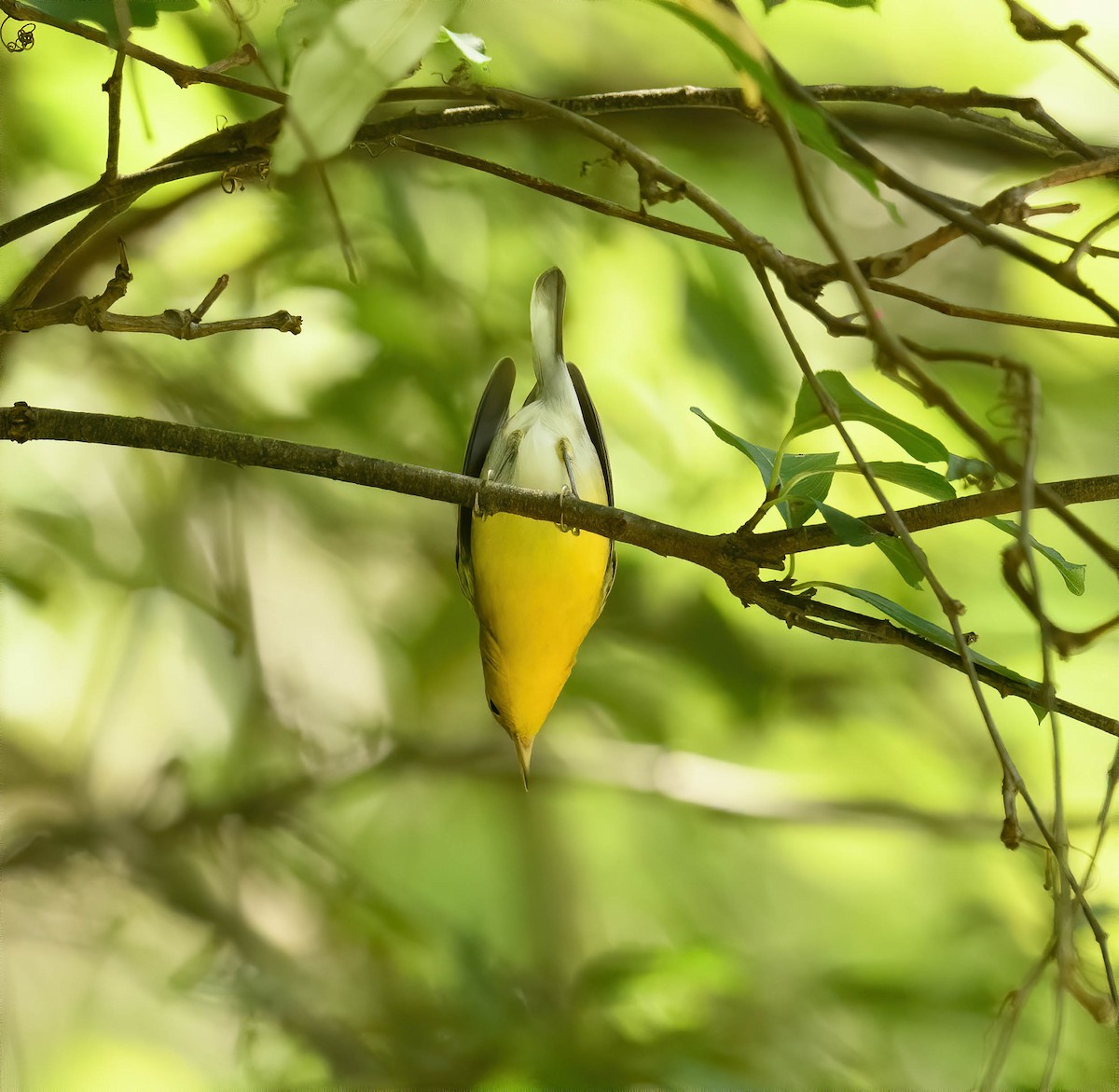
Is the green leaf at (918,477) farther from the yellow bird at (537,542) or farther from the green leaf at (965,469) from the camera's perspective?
the yellow bird at (537,542)

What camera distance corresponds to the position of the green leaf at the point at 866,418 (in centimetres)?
43

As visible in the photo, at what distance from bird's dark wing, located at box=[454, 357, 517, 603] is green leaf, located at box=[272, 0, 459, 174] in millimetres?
582

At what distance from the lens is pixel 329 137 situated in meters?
0.22

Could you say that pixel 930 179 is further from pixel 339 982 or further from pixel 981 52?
pixel 339 982

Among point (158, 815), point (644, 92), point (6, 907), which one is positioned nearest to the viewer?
point (644, 92)

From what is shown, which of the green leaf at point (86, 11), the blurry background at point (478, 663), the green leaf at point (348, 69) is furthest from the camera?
the blurry background at point (478, 663)

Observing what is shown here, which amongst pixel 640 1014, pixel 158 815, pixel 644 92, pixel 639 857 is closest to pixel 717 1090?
pixel 640 1014

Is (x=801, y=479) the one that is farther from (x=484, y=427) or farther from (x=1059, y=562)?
Result: (x=484, y=427)

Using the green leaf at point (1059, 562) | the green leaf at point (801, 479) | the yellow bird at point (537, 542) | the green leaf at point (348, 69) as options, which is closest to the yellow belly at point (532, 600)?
the yellow bird at point (537, 542)

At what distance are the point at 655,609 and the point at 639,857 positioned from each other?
29 cm

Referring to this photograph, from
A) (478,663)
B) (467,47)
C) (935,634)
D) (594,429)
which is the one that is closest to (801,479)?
(935,634)

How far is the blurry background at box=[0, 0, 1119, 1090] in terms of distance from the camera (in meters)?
0.99

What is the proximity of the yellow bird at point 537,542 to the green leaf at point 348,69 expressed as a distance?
50 cm

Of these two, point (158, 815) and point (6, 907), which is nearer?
point (6, 907)
